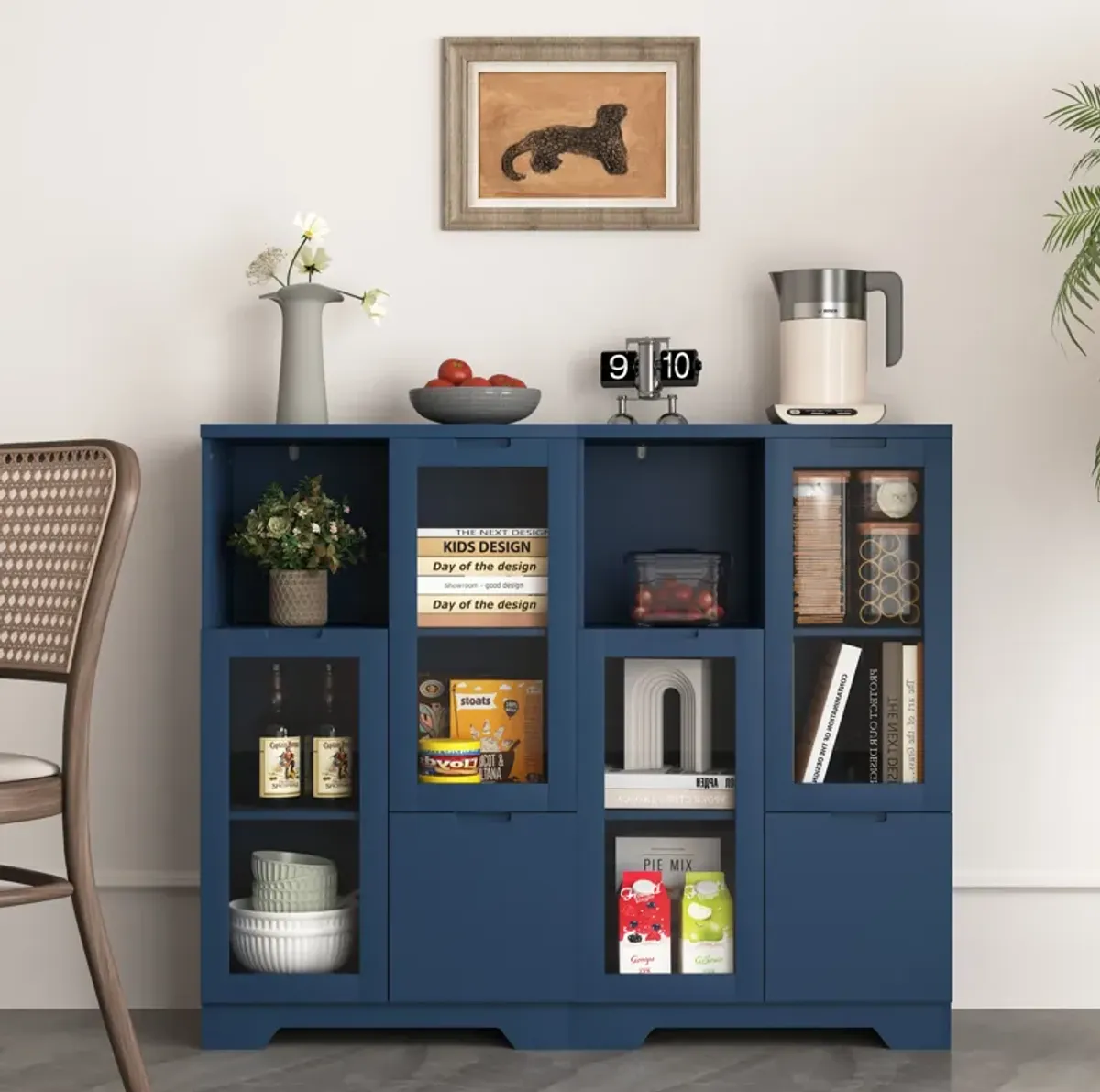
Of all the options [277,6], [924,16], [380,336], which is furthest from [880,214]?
[277,6]

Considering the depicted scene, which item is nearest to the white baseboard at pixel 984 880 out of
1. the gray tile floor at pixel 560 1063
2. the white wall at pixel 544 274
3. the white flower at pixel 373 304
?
the white wall at pixel 544 274

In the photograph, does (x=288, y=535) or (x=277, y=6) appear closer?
(x=288, y=535)

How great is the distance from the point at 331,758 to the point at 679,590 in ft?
2.47

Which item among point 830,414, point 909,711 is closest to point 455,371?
point 830,414

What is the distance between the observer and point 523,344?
305 cm

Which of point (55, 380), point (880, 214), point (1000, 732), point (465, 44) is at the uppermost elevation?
point (465, 44)

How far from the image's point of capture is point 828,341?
2.85 meters

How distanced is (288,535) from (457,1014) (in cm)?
98

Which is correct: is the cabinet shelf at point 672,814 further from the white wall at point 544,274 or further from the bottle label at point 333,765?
the white wall at point 544,274

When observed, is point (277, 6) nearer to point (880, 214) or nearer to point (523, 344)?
point (523, 344)

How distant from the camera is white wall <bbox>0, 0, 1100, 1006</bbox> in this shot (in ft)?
9.98

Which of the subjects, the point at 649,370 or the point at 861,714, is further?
the point at 649,370

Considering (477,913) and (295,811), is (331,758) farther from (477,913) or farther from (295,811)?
(477,913)

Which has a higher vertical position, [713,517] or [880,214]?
[880,214]
